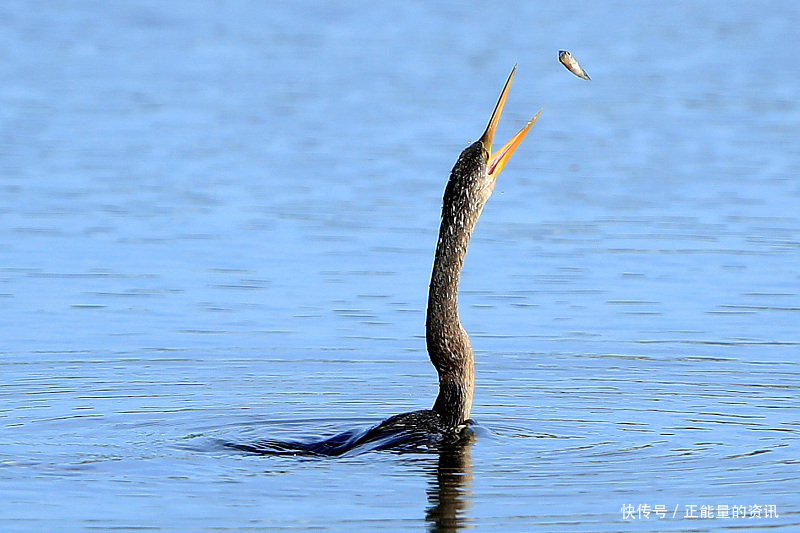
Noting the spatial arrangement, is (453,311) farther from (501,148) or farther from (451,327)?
(501,148)

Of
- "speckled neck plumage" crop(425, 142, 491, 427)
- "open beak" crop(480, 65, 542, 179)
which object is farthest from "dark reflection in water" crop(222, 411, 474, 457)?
"open beak" crop(480, 65, 542, 179)

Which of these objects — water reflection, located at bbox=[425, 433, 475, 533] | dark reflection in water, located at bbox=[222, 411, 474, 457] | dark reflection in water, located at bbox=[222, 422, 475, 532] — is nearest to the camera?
water reflection, located at bbox=[425, 433, 475, 533]

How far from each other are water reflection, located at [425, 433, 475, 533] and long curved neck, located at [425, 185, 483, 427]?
0.22m

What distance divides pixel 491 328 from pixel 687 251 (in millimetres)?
3471

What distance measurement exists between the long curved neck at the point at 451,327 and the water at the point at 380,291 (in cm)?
29

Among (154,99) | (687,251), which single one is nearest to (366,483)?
(687,251)

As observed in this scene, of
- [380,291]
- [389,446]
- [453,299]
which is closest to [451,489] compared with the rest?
[389,446]

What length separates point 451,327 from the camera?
9883 millimetres

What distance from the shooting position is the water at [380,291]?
8.91m

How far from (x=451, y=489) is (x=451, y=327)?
132 cm

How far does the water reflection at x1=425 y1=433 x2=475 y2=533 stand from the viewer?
8289mm

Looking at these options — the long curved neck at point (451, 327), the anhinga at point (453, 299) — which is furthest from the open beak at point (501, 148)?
the long curved neck at point (451, 327)

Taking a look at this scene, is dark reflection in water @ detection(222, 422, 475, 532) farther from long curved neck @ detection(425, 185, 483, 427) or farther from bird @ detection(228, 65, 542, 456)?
long curved neck @ detection(425, 185, 483, 427)

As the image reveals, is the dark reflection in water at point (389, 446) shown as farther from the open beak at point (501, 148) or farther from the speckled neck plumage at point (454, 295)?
the open beak at point (501, 148)
